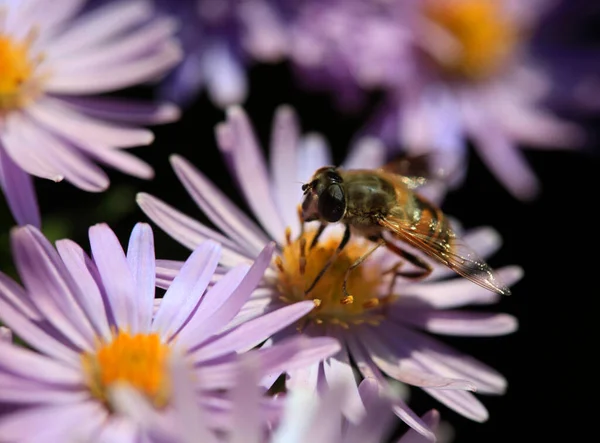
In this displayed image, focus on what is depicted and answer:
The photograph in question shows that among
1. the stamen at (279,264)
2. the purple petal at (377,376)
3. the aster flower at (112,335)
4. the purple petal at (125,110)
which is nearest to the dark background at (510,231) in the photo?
the purple petal at (125,110)

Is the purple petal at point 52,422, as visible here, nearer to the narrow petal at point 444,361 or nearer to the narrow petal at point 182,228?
the narrow petal at point 182,228

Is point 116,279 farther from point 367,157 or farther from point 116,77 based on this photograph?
point 367,157

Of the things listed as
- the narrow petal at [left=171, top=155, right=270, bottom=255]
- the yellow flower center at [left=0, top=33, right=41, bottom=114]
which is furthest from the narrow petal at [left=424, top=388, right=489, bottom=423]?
the yellow flower center at [left=0, top=33, right=41, bottom=114]

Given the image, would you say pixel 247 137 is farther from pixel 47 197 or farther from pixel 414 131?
pixel 414 131

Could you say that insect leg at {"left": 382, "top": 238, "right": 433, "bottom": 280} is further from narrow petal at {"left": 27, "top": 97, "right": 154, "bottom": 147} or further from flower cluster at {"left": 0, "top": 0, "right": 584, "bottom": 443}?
narrow petal at {"left": 27, "top": 97, "right": 154, "bottom": 147}

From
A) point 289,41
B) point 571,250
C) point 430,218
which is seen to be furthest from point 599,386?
point 289,41

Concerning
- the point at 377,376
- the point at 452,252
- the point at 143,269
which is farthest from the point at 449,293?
the point at 143,269

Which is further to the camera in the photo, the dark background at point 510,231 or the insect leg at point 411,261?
the dark background at point 510,231
